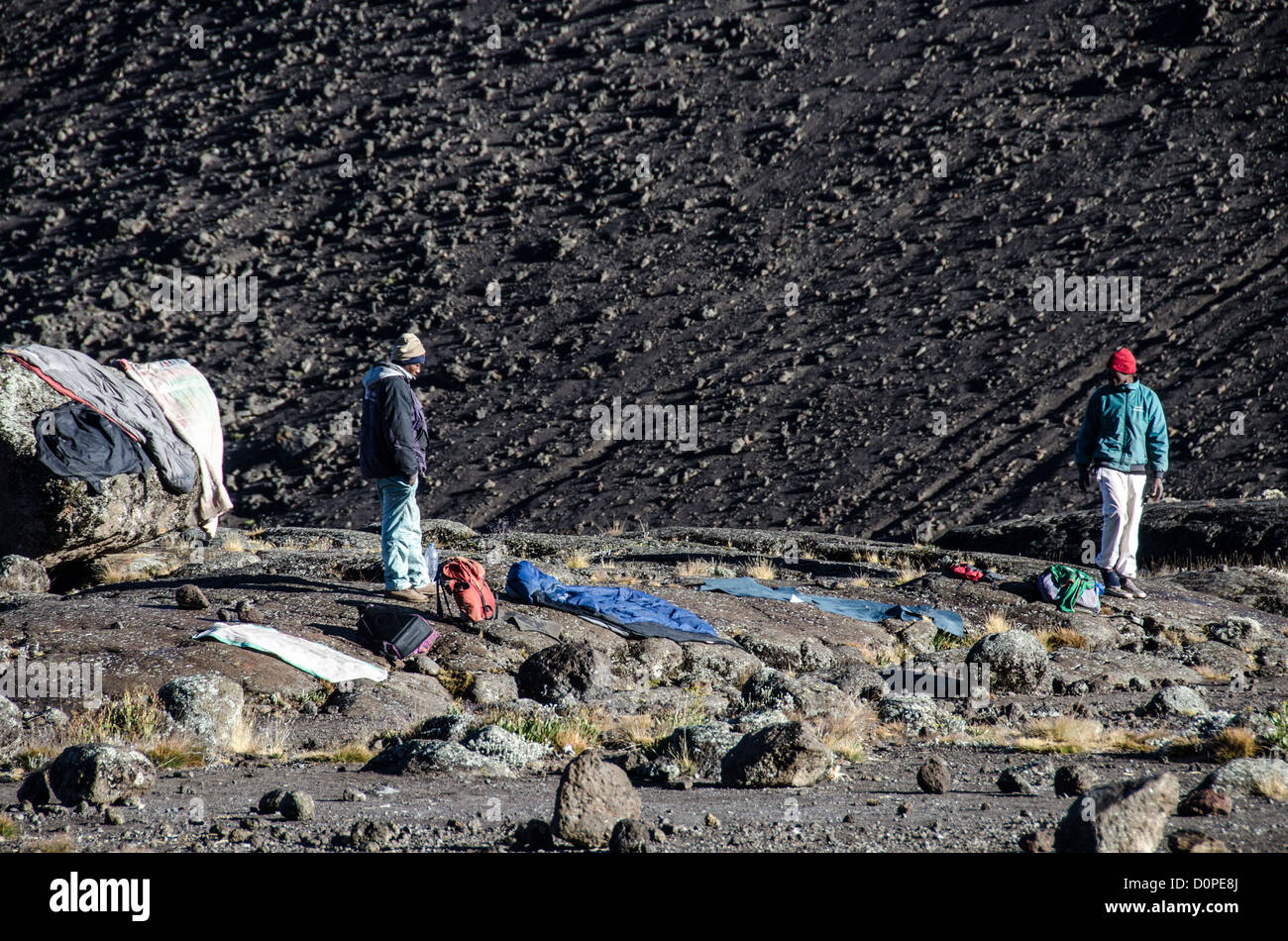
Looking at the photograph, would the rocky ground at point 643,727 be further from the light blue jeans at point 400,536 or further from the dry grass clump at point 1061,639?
the light blue jeans at point 400,536

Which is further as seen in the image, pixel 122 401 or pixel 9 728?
pixel 122 401

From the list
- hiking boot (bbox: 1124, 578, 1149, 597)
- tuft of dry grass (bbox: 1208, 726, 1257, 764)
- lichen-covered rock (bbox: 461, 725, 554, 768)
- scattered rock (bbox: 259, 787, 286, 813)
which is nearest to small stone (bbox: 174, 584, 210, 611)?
lichen-covered rock (bbox: 461, 725, 554, 768)

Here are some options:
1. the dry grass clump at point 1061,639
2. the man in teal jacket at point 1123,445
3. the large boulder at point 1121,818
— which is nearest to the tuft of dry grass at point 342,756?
the large boulder at point 1121,818

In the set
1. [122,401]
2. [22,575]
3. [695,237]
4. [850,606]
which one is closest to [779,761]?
[850,606]

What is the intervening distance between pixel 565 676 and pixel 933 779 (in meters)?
3.13

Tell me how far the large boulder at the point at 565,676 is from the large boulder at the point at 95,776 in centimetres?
319

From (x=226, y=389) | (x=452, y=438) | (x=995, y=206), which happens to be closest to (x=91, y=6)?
(x=226, y=389)

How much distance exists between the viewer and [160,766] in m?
6.16

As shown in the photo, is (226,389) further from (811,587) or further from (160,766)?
(160,766)

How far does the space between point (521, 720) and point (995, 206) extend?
2711 centimetres

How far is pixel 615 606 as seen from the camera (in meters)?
9.88

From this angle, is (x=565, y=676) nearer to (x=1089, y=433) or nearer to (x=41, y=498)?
(x=41, y=498)

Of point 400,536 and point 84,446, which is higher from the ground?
point 84,446

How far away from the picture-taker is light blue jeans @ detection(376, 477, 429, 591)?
884 centimetres
